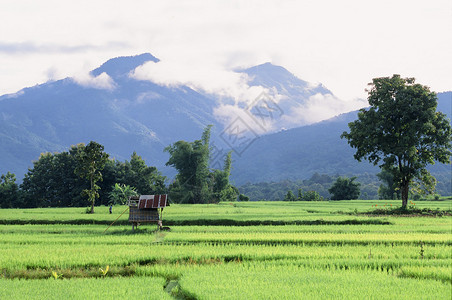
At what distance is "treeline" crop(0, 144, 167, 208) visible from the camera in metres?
67.1

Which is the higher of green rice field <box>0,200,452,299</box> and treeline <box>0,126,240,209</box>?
treeline <box>0,126,240,209</box>

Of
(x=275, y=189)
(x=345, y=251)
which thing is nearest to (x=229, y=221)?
(x=345, y=251)

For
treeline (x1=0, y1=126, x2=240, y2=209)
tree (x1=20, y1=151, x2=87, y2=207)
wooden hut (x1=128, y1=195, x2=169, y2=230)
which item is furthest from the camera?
tree (x1=20, y1=151, x2=87, y2=207)

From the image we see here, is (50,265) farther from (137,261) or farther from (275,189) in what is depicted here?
(275,189)

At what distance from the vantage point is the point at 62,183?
70.2m

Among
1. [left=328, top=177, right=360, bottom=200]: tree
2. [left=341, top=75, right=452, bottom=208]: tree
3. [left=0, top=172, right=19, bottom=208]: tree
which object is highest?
[left=341, top=75, right=452, bottom=208]: tree

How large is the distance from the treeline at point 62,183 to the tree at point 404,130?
40246 millimetres

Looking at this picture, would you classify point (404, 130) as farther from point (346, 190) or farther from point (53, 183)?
point (53, 183)

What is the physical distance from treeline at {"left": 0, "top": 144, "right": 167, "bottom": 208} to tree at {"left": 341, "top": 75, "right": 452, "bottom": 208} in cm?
4025

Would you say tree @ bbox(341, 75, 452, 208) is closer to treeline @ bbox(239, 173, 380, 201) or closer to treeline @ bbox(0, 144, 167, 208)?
treeline @ bbox(0, 144, 167, 208)

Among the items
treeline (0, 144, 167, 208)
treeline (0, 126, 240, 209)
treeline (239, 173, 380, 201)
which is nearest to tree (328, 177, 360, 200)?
treeline (0, 126, 240, 209)

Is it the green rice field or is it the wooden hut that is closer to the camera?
the green rice field

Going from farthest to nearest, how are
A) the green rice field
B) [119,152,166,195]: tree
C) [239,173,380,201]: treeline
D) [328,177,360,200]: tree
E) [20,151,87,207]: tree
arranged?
[239,173,380,201]: treeline
[328,177,360,200]: tree
[119,152,166,195]: tree
[20,151,87,207]: tree
the green rice field

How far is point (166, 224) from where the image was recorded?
28.2m
